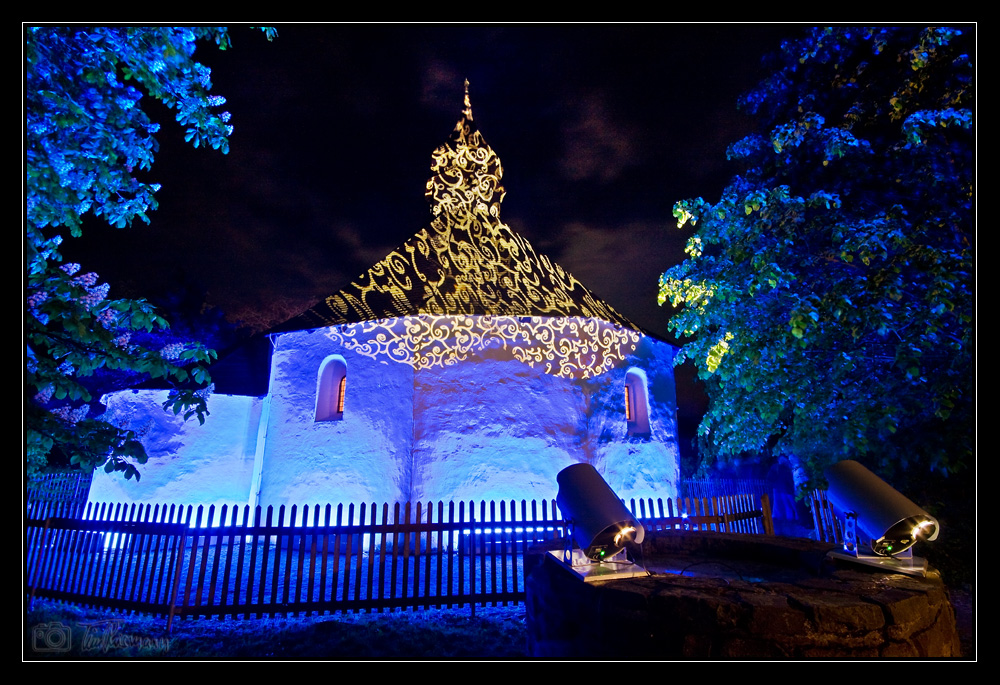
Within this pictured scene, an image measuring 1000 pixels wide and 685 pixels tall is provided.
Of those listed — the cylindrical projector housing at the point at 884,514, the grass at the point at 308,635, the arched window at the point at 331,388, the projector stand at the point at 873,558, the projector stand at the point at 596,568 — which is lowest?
the grass at the point at 308,635

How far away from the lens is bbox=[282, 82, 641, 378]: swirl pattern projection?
10.3 m

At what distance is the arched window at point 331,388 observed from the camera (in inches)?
428

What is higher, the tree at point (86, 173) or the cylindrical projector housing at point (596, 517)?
the tree at point (86, 173)

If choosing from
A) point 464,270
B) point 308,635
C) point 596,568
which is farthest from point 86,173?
point 464,270

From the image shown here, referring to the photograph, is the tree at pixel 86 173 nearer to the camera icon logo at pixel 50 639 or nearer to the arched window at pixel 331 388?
the camera icon logo at pixel 50 639

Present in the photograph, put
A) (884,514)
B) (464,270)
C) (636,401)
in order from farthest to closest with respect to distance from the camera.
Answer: (636,401) < (464,270) < (884,514)

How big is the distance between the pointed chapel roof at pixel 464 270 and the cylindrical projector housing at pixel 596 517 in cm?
666

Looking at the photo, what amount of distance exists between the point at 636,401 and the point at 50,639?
1106 cm

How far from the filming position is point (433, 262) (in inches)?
456

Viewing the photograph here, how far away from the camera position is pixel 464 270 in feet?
37.8

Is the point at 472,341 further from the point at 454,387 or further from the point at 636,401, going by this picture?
the point at 636,401

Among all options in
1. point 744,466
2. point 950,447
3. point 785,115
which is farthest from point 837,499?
point 744,466

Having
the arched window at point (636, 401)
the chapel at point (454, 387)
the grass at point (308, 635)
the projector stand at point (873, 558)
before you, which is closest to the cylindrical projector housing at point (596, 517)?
the projector stand at point (873, 558)

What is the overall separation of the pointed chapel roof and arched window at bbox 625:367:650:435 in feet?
4.21
